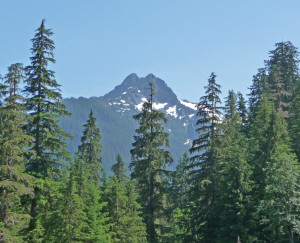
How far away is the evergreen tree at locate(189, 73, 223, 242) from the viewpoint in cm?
2810

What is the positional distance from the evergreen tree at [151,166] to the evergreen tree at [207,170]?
2.83 m

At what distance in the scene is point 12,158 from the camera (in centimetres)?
1920

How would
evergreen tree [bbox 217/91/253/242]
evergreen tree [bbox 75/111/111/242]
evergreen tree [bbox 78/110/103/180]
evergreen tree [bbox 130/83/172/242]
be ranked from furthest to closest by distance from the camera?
evergreen tree [bbox 78/110/103/180] < evergreen tree [bbox 130/83/172/242] < evergreen tree [bbox 217/91/253/242] < evergreen tree [bbox 75/111/111/242]

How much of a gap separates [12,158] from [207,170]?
51.0 feet

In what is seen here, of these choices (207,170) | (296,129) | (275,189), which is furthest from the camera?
(296,129)

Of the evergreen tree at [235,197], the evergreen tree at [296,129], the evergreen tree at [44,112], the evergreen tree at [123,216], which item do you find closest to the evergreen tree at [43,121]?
the evergreen tree at [44,112]

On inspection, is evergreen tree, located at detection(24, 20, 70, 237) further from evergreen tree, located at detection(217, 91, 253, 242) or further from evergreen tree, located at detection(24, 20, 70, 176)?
evergreen tree, located at detection(217, 91, 253, 242)

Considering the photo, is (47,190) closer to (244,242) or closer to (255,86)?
(244,242)

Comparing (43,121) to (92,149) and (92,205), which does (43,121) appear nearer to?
(92,205)

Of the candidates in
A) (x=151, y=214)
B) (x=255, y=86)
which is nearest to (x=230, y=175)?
(x=151, y=214)

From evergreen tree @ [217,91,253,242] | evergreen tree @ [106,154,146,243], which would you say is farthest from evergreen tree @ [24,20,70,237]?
evergreen tree @ [217,91,253,242]

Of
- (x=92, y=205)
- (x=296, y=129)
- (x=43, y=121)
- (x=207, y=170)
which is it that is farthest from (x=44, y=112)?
(x=296, y=129)

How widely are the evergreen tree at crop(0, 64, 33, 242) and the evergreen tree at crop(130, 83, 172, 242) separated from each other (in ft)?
38.7

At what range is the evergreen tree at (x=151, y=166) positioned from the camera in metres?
30.3
